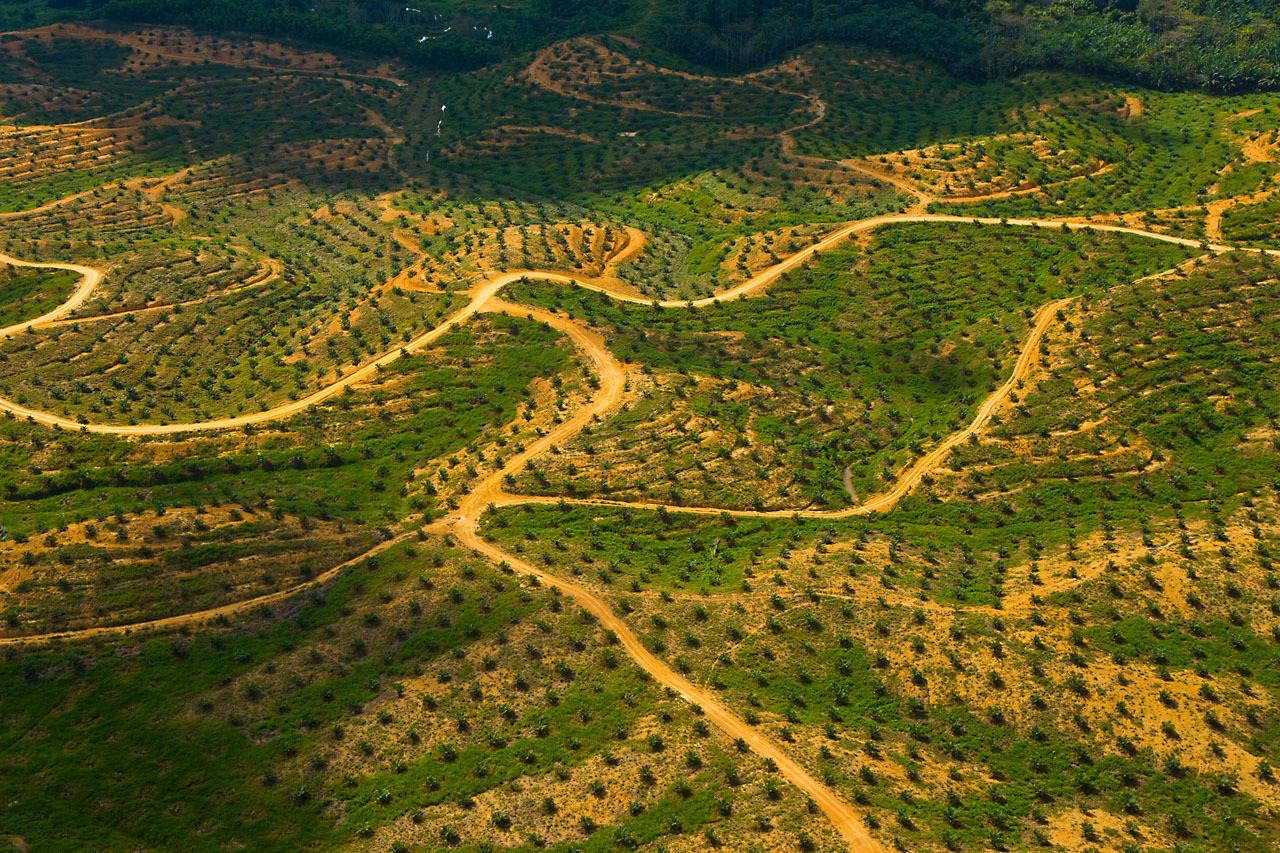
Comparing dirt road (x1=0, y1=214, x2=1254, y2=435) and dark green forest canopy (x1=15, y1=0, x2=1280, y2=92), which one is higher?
dark green forest canopy (x1=15, y1=0, x2=1280, y2=92)

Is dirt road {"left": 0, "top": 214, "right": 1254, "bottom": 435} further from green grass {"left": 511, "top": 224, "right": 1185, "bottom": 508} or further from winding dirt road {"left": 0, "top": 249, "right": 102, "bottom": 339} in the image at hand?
green grass {"left": 511, "top": 224, "right": 1185, "bottom": 508}

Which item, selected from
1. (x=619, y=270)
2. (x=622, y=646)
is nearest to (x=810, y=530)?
(x=622, y=646)

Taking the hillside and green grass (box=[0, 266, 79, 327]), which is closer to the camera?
the hillside

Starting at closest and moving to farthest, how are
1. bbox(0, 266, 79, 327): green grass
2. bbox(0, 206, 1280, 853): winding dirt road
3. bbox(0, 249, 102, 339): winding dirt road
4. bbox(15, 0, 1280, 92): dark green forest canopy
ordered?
bbox(0, 206, 1280, 853): winding dirt road, bbox(0, 249, 102, 339): winding dirt road, bbox(0, 266, 79, 327): green grass, bbox(15, 0, 1280, 92): dark green forest canopy

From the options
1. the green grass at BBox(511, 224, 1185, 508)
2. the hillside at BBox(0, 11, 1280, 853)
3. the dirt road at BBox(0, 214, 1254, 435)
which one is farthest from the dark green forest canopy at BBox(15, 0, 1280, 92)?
the green grass at BBox(511, 224, 1185, 508)

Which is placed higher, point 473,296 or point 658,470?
point 473,296

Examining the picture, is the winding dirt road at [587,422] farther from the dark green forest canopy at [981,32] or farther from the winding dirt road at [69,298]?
the dark green forest canopy at [981,32]

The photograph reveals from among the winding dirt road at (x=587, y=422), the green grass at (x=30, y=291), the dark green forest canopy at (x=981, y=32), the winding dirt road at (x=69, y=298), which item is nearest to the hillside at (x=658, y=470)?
the winding dirt road at (x=587, y=422)

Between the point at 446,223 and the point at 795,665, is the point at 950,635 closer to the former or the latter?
the point at 795,665

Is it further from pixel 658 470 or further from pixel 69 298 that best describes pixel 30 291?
pixel 658 470

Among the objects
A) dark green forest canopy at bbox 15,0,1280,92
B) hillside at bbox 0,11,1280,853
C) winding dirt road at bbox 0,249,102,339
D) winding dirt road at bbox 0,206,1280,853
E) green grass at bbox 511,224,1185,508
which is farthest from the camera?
dark green forest canopy at bbox 15,0,1280,92

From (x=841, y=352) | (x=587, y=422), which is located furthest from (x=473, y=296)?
(x=841, y=352)

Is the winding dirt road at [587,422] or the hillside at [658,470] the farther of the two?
the winding dirt road at [587,422]
